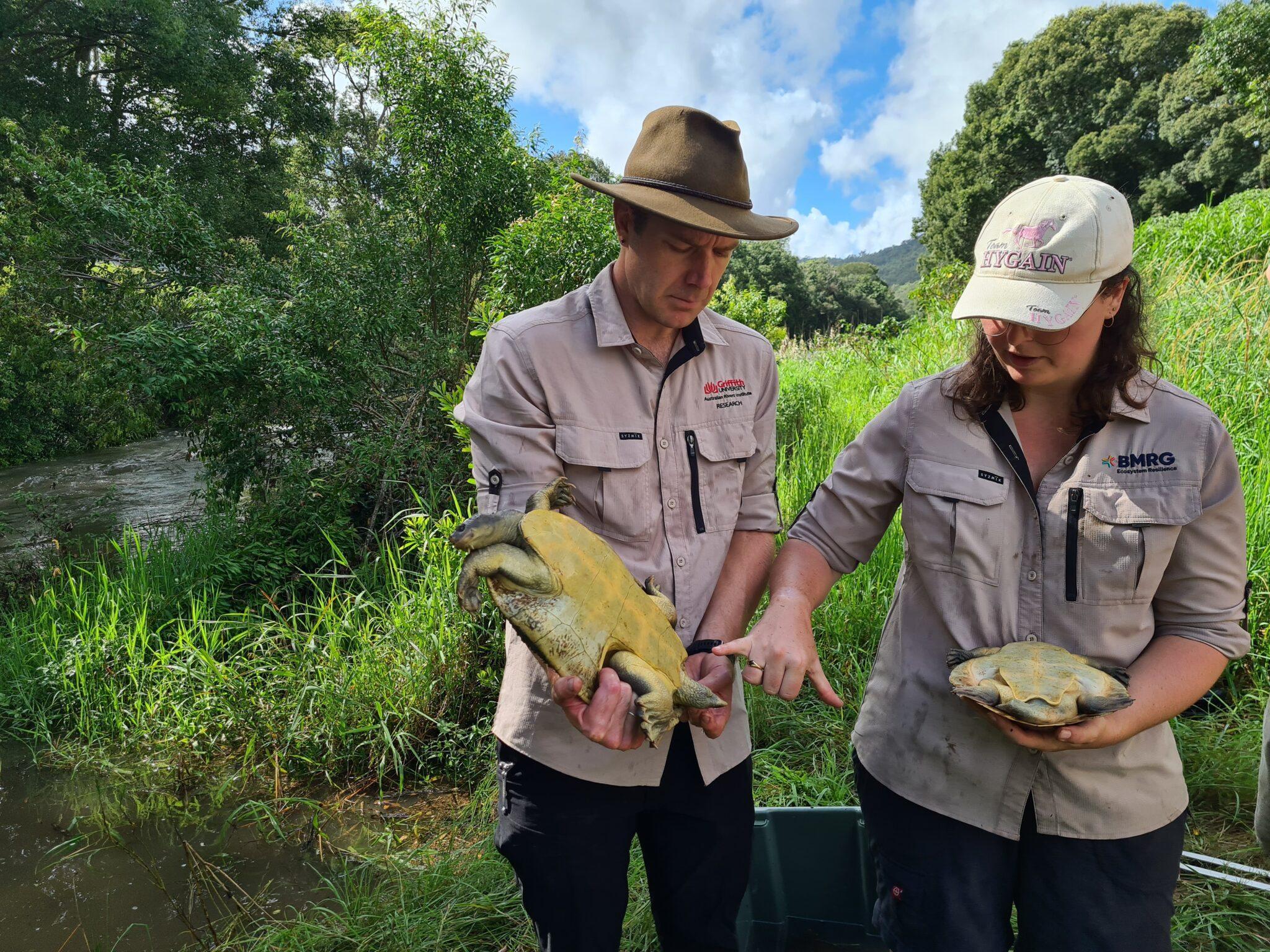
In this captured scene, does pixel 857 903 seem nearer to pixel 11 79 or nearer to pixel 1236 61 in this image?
pixel 11 79

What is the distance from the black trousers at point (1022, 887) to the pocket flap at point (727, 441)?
87 cm

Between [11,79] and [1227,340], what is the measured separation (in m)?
19.3

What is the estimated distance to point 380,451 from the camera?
5.69 metres

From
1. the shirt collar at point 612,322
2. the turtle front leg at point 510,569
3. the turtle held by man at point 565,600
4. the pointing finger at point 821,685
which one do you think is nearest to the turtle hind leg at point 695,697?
the turtle held by man at point 565,600

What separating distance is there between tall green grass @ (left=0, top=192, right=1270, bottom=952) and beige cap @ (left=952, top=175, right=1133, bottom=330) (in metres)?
1.21

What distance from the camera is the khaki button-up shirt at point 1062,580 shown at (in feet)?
4.88

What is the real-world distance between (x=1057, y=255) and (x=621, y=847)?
1594mm

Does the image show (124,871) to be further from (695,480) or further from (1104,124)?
(1104,124)

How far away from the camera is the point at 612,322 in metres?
1.81

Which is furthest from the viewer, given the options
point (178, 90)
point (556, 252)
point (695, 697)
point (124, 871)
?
point (178, 90)

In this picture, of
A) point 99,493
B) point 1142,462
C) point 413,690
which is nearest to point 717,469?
point 1142,462

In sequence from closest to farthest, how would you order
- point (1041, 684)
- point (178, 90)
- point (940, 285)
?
point (1041, 684) → point (940, 285) → point (178, 90)

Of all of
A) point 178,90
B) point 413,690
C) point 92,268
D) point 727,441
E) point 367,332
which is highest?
point 178,90

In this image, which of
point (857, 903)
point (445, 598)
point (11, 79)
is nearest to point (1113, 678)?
point (857, 903)
